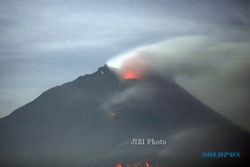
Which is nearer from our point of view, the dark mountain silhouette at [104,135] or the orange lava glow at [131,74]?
the dark mountain silhouette at [104,135]

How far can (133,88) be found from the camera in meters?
8.87

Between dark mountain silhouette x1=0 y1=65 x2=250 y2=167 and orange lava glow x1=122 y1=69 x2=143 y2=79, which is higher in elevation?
orange lava glow x1=122 y1=69 x2=143 y2=79

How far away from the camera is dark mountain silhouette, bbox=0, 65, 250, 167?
7.69m

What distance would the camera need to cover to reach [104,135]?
25.6ft

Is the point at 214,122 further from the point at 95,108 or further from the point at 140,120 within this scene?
the point at 95,108

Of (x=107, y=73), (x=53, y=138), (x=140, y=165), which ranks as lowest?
(x=140, y=165)

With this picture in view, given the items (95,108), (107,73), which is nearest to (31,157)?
(95,108)

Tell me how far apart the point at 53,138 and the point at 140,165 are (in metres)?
1.45

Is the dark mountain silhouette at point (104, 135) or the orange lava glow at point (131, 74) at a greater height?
the orange lava glow at point (131, 74)

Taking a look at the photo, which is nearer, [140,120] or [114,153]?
[114,153]

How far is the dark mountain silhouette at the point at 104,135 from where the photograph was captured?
7688 mm

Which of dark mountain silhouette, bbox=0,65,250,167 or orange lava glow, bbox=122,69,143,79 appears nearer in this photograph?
dark mountain silhouette, bbox=0,65,250,167

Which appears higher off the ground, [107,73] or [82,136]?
[107,73]

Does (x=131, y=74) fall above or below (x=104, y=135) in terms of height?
above
